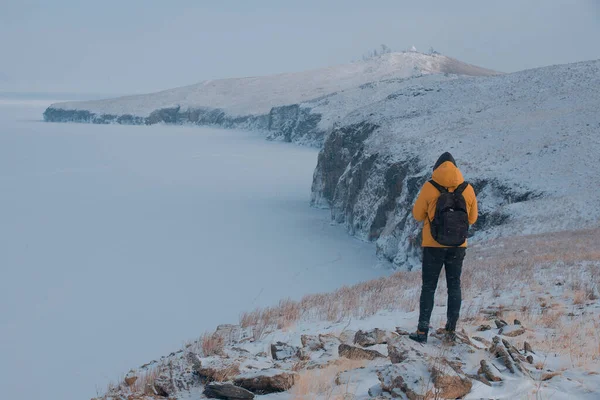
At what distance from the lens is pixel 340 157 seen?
4275cm

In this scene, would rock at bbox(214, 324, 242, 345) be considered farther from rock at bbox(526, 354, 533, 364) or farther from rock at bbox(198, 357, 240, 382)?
rock at bbox(526, 354, 533, 364)

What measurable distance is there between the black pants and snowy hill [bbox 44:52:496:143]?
385 feet

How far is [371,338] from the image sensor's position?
661 centimetres

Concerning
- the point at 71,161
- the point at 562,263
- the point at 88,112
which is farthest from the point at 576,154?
the point at 88,112

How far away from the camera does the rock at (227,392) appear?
192 inches

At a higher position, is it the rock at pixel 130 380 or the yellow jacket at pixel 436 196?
the yellow jacket at pixel 436 196

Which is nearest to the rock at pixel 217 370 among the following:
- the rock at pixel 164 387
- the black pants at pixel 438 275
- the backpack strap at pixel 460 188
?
the rock at pixel 164 387

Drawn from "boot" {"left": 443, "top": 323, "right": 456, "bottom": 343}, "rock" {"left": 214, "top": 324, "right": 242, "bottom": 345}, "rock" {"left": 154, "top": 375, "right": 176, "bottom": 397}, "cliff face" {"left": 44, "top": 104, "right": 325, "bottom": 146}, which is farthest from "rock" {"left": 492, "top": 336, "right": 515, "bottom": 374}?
"cliff face" {"left": 44, "top": 104, "right": 325, "bottom": 146}

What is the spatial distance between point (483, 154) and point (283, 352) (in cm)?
2688

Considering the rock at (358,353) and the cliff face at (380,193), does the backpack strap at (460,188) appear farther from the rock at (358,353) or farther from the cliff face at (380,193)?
the cliff face at (380,193)

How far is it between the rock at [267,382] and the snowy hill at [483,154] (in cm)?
1795

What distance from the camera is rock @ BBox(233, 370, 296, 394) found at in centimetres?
499

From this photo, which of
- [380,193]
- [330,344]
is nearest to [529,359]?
[330,344]

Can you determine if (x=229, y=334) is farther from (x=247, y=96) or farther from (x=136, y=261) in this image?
(x=247, y=96)
